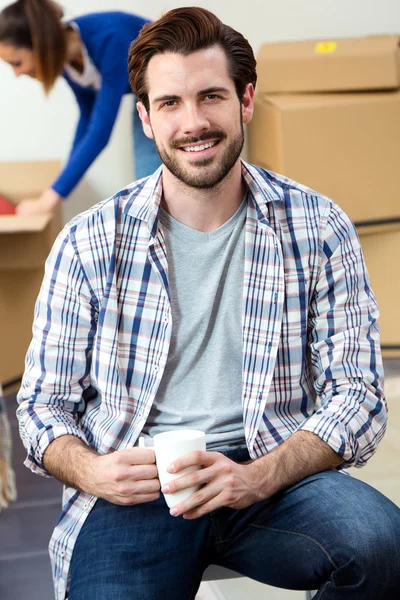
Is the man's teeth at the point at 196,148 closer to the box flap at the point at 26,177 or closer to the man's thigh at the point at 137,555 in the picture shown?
the man's thigh at the point at 137,555

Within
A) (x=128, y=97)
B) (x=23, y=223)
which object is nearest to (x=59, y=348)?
(x=23, y=223)

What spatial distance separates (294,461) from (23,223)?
1.62 metres

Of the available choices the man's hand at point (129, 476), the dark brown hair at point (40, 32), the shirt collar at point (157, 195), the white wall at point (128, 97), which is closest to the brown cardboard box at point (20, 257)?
the white wall at point (128, 97)

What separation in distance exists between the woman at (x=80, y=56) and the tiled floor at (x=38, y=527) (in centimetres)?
89

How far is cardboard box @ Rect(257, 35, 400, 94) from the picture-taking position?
2.99 meters

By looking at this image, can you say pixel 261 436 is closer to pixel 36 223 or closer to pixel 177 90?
Result: pixel 177 90

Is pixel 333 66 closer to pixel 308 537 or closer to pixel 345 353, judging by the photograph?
pixel 345 353

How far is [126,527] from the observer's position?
1.10 metres

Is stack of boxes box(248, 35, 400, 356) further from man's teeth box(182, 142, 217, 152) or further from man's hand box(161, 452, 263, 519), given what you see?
Answer: man's hand box(161, 452, 263, 519)

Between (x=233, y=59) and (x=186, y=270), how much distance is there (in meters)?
0.32

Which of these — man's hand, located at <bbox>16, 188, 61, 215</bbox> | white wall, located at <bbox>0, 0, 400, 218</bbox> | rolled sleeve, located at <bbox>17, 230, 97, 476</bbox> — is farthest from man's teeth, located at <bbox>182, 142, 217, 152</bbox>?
white wall, located at <bbox>0, 0, 400, 218</bbox>

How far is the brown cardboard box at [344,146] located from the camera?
296cm

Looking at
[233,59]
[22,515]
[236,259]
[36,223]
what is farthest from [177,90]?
[36,223]

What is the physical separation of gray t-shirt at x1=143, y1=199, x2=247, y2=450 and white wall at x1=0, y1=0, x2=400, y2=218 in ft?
7.48
